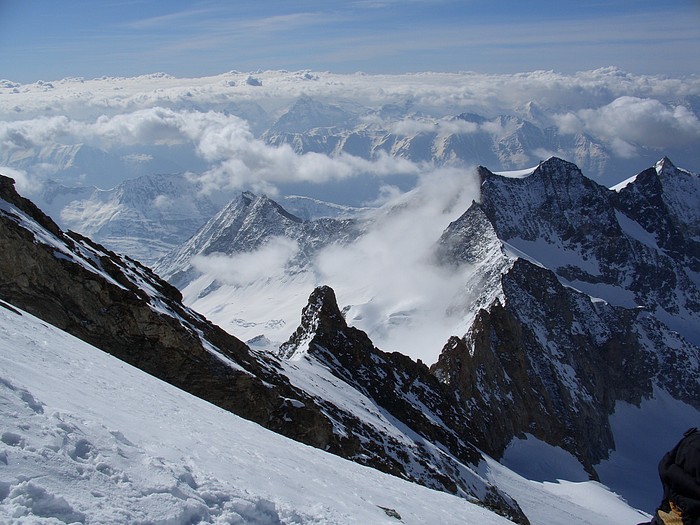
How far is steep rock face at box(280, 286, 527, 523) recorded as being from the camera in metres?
49.3

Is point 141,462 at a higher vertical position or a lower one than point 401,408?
lower

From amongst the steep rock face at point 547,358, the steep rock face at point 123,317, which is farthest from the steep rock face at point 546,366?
the steep rock face at point 123,317

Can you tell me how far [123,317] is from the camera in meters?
36.2

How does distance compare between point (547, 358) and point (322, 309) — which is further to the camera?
point (547, 358)

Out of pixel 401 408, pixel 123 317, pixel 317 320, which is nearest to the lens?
pixel 123 317

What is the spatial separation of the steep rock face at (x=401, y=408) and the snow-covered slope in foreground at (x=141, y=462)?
2323cm

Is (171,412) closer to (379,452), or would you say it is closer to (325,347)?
(379,452)

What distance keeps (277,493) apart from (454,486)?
39548mm

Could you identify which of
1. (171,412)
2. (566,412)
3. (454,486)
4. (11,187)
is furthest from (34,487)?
(566,412)

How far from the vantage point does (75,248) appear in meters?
38.7

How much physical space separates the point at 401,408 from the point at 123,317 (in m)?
37.3

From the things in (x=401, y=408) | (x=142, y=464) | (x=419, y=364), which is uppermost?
(x=419, y=364)

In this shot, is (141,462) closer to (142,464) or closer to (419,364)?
(142,464)

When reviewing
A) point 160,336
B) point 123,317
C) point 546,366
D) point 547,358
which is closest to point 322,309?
point 160,336
